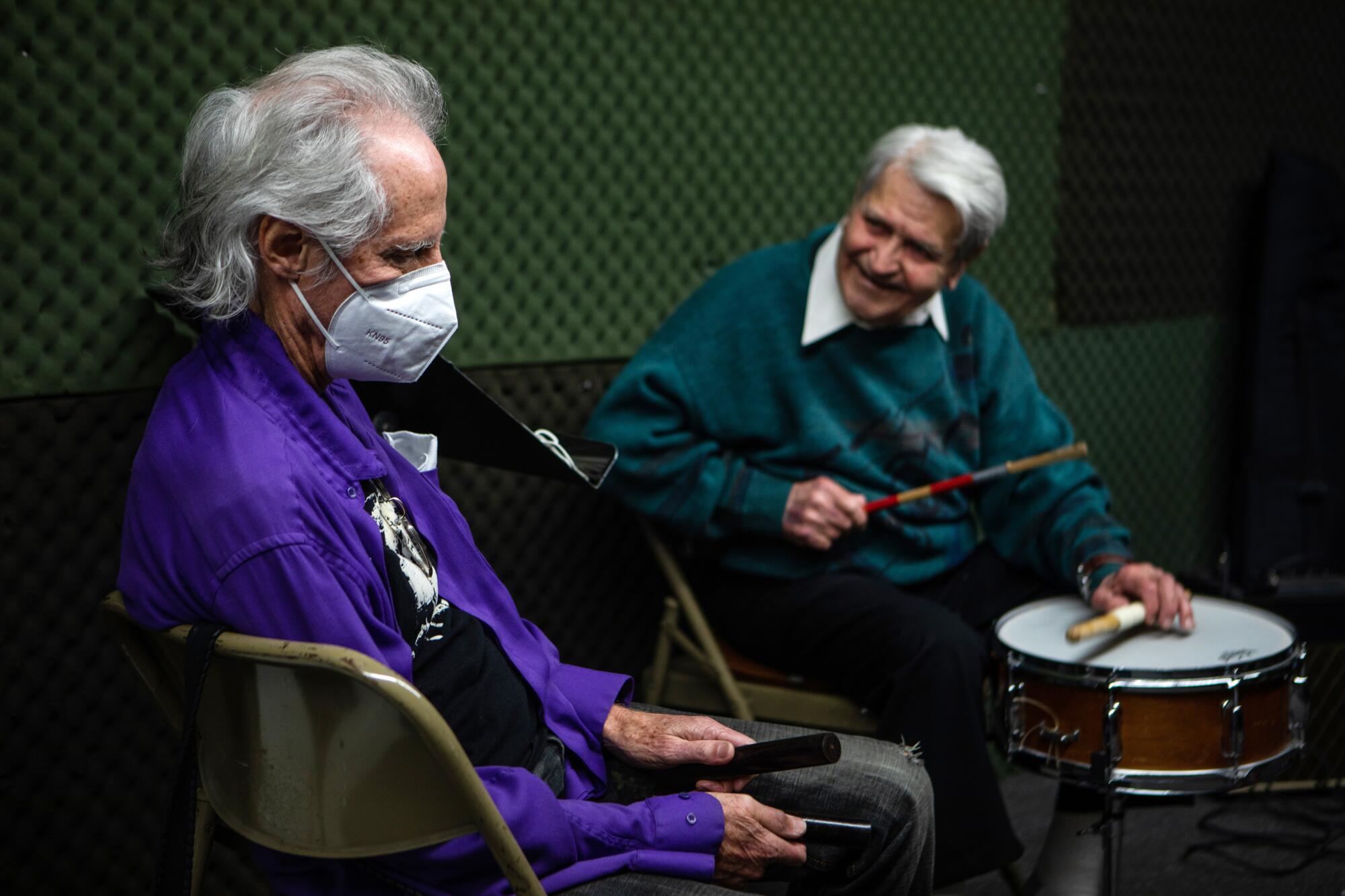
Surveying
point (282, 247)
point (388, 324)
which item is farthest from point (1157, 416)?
point (282, 247)

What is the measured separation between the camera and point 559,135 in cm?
273

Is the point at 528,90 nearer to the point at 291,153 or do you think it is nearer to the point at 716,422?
the point at 716,422

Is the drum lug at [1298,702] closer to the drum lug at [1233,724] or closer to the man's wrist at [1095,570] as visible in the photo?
the drum lug at [1233,724]

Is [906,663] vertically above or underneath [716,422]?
underneath

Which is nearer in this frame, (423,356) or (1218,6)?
(423,356)

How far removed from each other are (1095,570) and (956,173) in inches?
34.3

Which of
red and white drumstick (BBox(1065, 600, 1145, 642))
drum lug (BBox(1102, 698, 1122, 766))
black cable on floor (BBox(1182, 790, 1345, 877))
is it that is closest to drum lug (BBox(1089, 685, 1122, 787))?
drum lug (BBox(1102, 698, 1122, 766))

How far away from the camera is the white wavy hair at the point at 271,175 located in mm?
1483

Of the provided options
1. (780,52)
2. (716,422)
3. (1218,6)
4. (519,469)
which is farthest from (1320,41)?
(519,469)

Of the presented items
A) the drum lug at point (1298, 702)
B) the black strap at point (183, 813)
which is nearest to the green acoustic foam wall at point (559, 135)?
the black strap at point (183, 813)

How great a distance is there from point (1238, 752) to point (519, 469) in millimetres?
1351

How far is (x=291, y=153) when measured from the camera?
1480 mm

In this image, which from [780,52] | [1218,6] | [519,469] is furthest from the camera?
[1218,6]

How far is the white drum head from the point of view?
2195 mm
